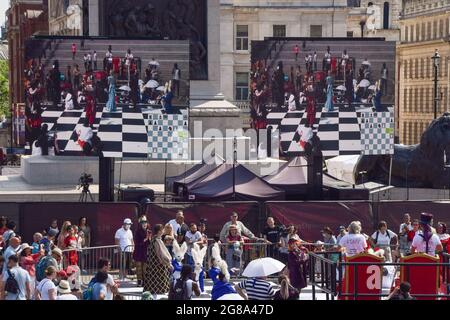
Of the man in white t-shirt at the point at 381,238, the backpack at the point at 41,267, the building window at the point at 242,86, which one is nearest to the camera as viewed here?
the backpack at the point at 41,267

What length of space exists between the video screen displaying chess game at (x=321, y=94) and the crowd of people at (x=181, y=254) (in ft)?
17.4

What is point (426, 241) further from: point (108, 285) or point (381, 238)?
point (108, 285)

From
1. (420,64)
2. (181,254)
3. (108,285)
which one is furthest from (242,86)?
(108,285)

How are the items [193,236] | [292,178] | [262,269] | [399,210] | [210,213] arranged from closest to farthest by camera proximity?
[262,269], [193,236], [210,213], [399,210], [292,178]

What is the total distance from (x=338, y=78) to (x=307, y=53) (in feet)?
3.14

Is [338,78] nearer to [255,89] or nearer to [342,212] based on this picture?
[255,89]

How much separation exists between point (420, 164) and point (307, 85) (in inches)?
175

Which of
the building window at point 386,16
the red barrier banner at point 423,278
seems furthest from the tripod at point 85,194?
the building window at point 386,16

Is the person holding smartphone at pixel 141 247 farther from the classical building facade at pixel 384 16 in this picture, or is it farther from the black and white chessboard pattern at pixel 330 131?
the classical building facade at pixel 384 16

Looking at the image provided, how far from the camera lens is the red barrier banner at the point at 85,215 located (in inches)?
1062

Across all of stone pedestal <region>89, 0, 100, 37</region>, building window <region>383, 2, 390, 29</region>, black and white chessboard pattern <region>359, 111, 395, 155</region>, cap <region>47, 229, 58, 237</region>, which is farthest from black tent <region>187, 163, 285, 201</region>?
building window <region>383, 2, 390, 29</region>

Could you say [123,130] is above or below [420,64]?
below

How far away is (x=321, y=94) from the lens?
3222 cm

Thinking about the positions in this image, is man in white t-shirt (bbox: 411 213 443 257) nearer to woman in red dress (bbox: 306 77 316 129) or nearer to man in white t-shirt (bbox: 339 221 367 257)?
man in white t-shirt (bbox: 339 221 367 257)
